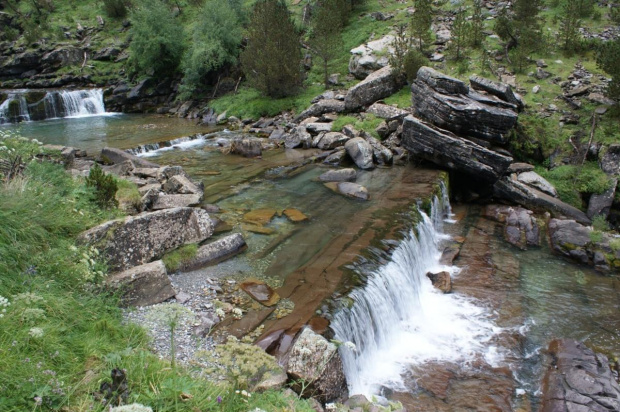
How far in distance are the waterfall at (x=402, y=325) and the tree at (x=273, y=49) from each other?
61.7 feet

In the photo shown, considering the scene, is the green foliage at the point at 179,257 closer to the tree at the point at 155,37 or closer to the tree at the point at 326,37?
the tree at the point at 326,37

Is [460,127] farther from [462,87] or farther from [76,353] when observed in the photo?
[76,353]

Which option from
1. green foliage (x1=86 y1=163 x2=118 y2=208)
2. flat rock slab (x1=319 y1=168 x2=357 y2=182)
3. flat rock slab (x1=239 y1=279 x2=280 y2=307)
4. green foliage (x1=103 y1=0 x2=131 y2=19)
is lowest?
flat rock slab (x1=319 y1=168 x2=357 y2=182)

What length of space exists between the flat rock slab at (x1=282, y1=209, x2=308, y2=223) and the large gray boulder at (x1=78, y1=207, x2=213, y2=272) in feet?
9.40

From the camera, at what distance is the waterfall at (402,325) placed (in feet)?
23.7

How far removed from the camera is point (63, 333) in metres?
4.58

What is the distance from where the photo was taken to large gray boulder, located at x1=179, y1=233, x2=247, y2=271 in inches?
339

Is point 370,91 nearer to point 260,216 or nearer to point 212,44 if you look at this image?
point 260,216

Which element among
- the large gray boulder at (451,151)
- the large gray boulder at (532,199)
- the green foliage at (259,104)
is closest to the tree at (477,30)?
the green foliage at (259,104)

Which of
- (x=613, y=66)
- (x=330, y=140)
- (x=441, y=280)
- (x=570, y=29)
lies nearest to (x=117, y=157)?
(x=330, y=140)

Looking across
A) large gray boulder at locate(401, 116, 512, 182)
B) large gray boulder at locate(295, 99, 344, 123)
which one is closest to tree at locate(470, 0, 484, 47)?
large gray boulder at locate(295, 99, 344, 123)

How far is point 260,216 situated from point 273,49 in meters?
17.7

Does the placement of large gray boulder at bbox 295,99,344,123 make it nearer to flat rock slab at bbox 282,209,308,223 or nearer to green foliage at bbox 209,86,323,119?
green foliage at bbox 209,86,323,119

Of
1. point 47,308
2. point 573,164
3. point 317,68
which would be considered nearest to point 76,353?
point 47,308
